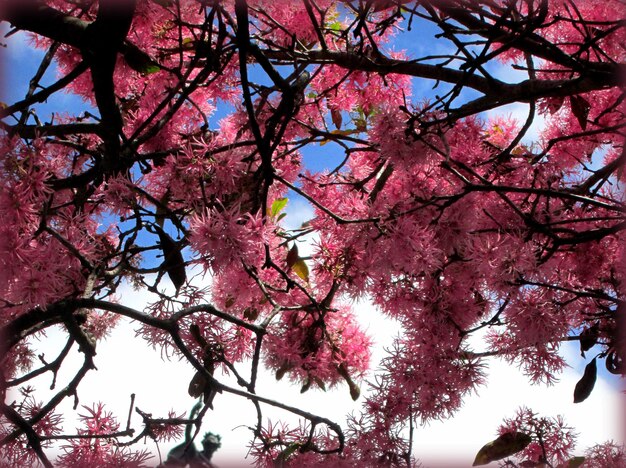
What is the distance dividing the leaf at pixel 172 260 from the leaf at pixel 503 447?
100 centimetres

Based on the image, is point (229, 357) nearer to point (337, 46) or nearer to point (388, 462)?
point (388, 462)

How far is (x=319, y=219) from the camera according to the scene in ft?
6.77

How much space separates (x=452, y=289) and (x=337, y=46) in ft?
3.39

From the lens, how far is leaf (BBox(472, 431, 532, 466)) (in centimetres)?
184

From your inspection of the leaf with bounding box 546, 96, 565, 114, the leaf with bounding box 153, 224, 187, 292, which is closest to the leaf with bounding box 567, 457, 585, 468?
the leaf with bounding box 546, 96, 565, 114

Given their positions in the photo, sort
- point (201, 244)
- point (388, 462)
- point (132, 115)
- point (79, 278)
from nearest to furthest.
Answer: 1. point (201, 244)
2. point (79, 278)
3. point (388, 462)
4. point (132, 115)

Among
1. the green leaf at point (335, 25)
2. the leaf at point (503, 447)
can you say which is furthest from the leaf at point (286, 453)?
the green leaf at point (335, 25)

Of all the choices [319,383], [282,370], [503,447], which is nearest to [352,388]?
[319,383]

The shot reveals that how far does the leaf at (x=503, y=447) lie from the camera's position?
1.84 m

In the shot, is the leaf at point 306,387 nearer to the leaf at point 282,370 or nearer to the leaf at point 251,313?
the leaf at point 282,370

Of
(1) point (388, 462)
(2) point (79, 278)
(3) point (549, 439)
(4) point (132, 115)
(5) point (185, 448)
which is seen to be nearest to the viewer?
(5) point (185, 448)

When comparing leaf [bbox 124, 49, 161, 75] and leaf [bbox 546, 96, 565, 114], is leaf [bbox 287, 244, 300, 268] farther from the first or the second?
leaf [bbox 546, 96, 565, 114]

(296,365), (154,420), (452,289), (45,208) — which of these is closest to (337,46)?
(452,289)

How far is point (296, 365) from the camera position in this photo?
6.73ft
